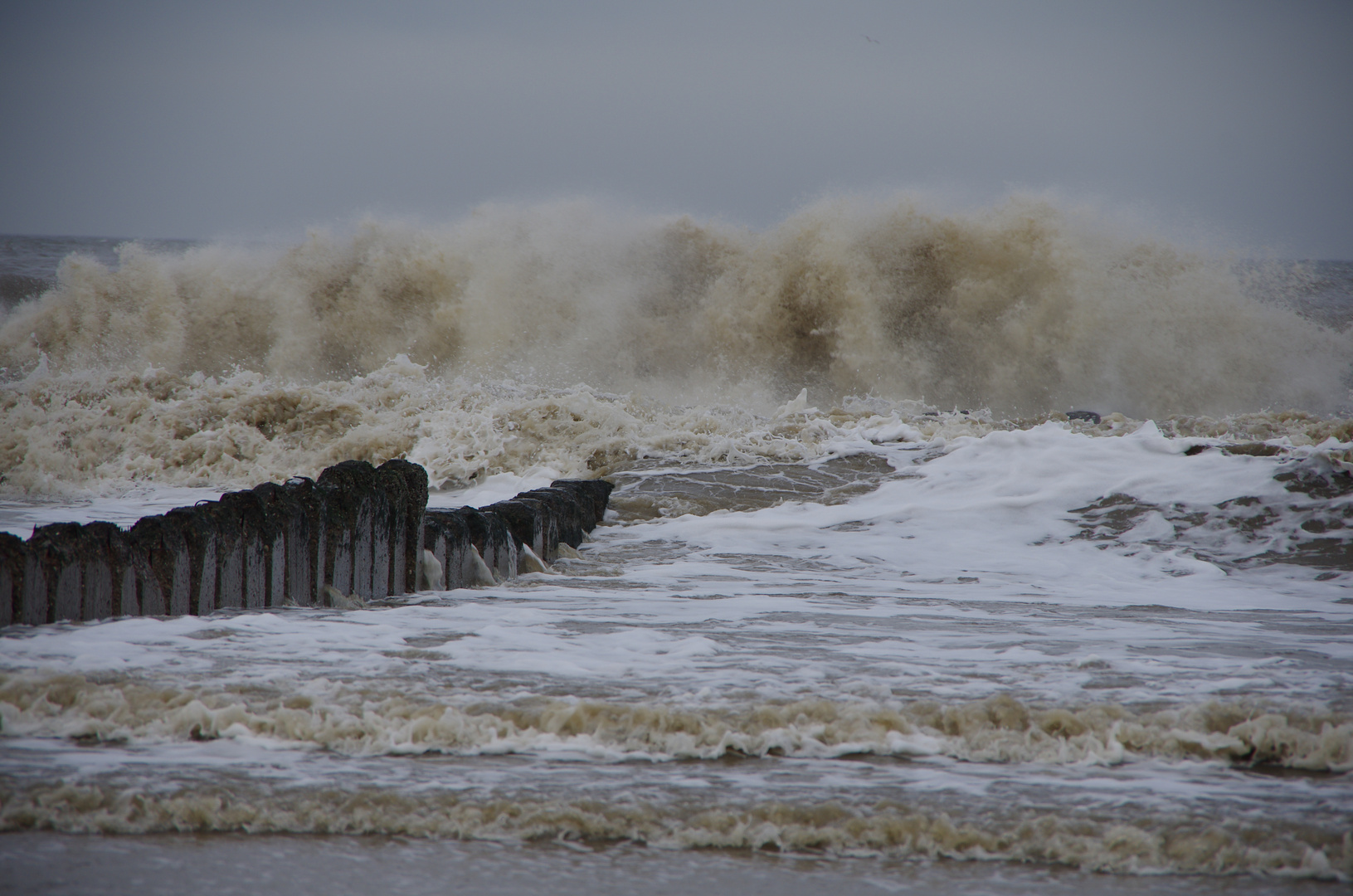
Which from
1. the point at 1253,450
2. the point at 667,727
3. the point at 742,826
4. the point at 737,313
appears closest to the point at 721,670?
the point at 667,727

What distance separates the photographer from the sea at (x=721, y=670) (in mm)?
1476

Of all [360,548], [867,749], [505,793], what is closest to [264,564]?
[360,548]

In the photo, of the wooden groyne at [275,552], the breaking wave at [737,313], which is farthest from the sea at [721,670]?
the breaking wave at [737,313]

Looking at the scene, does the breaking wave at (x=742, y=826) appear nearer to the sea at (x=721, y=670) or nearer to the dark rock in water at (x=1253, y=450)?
the sea at (x=721, y=670)

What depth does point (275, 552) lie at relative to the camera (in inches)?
122

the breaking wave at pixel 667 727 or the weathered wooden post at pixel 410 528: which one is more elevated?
the weathered wooden post at pixel 410 528

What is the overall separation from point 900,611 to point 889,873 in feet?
7.29

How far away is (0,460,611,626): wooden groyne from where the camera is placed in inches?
97.9

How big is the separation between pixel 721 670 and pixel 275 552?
1.57 m

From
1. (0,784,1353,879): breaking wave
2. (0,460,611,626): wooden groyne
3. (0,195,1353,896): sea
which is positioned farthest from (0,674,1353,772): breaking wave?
(0,460,611,626): wooden groyne

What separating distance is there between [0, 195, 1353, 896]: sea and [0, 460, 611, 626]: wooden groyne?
0.11 meters

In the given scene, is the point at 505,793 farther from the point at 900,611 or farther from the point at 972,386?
the point at 972,386

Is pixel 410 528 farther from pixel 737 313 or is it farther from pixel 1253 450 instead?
pixel 737 313

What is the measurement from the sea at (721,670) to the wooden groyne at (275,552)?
0.11 meters
